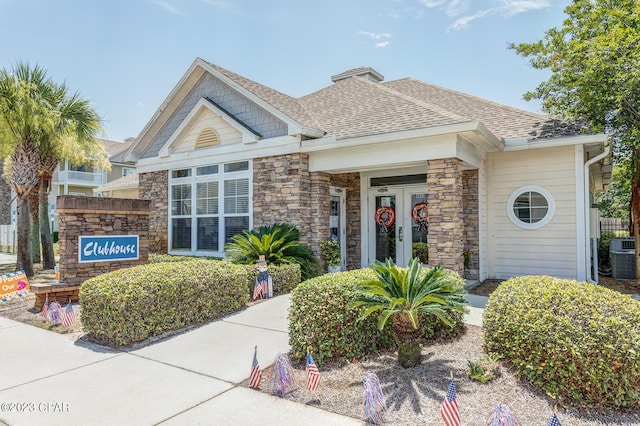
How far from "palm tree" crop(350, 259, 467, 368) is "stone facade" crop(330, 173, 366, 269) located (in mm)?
6504

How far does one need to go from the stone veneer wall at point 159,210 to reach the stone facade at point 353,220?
17.8 ft

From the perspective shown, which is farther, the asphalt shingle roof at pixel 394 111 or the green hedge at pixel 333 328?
the asphalt shingle roof at pixel 394 111

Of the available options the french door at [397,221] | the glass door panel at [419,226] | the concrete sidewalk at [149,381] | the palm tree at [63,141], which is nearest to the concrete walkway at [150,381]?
the concrete sidewalk at [149,381]

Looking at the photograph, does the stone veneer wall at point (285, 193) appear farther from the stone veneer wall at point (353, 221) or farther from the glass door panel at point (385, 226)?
the glass door panel at point (385, 226)

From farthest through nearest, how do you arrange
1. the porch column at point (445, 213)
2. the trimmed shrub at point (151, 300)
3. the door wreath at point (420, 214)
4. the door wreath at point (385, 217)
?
the door wreath at point (385, 217) → the door wreath at point (420, 214) → the porch column at point (445, 213) → the trimmed shrub at point (151, 300)

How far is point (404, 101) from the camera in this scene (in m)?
9.80

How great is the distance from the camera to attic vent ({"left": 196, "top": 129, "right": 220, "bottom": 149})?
10914 mm

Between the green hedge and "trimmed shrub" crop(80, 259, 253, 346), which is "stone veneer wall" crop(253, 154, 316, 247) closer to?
"trimmed shrub" crop(80, 259, 253, 346)

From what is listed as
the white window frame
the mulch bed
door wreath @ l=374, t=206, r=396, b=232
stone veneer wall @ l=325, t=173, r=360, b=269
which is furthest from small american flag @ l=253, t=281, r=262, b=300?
door wreath @ l=374, t=206, r=396, b=232

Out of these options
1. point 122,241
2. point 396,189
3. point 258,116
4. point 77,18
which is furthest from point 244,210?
point 77,18

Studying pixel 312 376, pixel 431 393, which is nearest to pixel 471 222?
pixel 431 393

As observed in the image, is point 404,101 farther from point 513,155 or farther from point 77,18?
point 77,18

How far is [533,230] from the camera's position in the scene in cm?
918

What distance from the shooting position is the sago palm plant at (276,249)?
28.0ft
